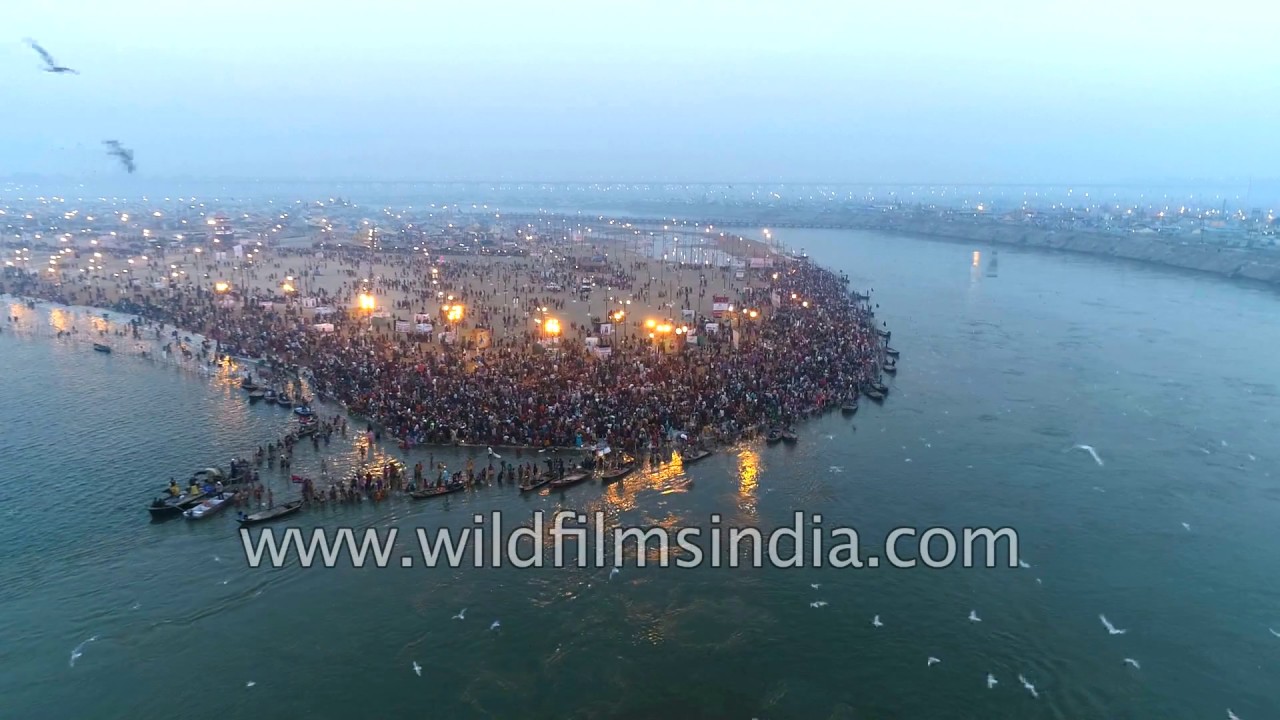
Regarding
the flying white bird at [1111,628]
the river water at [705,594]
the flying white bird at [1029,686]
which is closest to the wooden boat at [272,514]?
the river water at [705,594]

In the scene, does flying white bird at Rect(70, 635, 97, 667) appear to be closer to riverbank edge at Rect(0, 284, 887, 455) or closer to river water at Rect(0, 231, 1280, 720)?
river water at Rect(0, 231, 1280, 720)

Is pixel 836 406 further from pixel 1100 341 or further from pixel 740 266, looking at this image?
pixel 740 266

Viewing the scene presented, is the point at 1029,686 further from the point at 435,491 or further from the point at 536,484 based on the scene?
the point at 435,491

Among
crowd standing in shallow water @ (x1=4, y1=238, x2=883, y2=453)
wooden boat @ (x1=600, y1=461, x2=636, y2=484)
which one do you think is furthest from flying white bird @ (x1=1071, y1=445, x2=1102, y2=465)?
wooden boat @ (x1=600, y1=461, x2=636, y2=484)

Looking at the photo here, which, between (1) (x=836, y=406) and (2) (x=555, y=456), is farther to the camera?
(1) (x=836, y=406)

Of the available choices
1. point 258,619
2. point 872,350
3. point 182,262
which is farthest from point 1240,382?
point 182,262

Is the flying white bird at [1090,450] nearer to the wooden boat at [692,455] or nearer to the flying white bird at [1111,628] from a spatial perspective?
the flying white bird at [1111,628]

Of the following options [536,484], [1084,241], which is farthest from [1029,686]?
[1084,241]
